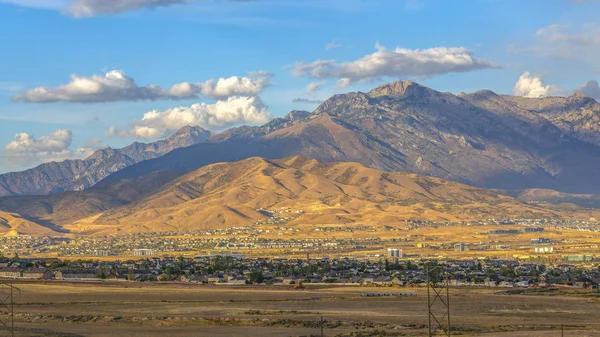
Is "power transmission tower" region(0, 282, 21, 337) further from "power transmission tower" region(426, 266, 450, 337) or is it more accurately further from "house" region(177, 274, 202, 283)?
"house" region(177, 274, 202, 283)

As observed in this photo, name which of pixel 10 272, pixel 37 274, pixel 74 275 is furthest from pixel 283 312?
pixel 10 272

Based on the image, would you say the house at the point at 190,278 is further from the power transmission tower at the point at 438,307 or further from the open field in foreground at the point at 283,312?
the power transmission tower at the point at 438,307

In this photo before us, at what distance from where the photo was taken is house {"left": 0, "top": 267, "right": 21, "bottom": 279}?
17925 centimetres

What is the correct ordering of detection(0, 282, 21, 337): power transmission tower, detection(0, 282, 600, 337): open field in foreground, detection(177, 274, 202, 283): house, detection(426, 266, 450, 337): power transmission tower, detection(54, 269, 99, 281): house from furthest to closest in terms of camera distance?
detection(54, 269, 99, 281): house, detection(177, 274, 202, 283): house, detection(0, 282, 600, 337): open field in foreground, detection(0, 282, 21, 337): power transmission tower, detection(426, 266, 450, 337): power transmission tower

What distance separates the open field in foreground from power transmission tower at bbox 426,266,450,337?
4.17 ft

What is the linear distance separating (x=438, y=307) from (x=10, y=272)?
10118 centimetres

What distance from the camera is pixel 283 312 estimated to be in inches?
4205

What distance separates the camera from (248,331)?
90688 millimetres

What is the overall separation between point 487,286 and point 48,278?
80060mm

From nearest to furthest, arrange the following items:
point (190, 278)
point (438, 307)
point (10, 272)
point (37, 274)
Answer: point (438, 307), point (190, 278), point (37, 274), point (10, 272)

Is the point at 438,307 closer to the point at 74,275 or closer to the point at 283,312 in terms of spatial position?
the point at 283,312

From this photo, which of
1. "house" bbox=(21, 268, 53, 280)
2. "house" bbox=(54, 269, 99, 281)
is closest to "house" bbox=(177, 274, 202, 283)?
"house" bbox=(54, 269, 99, 281)

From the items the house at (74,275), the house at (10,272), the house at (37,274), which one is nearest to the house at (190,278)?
the house at (74,275)

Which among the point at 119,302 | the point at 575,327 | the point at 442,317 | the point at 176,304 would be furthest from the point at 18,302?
the point at 575,327
